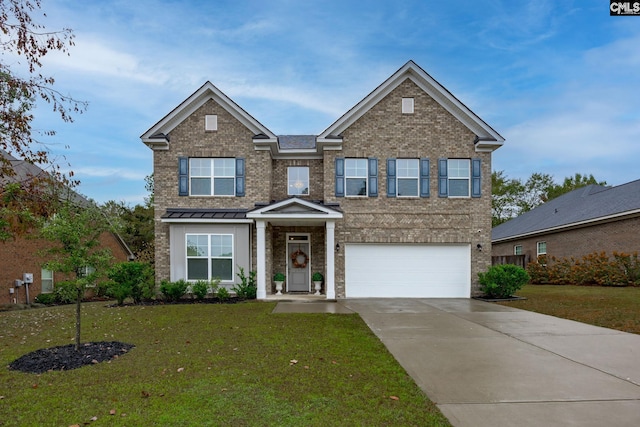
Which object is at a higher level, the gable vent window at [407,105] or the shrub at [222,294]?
the gable vent window at [407,105]

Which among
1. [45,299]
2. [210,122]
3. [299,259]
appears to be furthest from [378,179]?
[45,299]

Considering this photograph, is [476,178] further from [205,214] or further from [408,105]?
[205,214]

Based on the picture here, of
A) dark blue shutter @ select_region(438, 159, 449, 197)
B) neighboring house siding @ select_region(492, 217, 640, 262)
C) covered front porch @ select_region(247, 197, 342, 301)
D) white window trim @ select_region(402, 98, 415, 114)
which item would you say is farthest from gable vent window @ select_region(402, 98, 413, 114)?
neighboring house siding @ select_region(492, 217, 640, 262)

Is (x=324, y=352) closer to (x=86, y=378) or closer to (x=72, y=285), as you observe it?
(x=86, y=378)

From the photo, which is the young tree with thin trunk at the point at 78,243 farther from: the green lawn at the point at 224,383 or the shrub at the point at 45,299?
the shrub at the point at 45,299

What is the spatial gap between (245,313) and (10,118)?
7.11m

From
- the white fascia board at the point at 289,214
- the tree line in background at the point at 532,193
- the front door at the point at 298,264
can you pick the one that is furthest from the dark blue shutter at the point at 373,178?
the tree line in background at the point at 532,193

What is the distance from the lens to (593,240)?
22047 millimetres

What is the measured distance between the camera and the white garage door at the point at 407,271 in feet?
53.0

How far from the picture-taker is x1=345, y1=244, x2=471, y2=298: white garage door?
16141 mm

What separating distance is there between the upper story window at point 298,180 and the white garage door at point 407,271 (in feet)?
9.90

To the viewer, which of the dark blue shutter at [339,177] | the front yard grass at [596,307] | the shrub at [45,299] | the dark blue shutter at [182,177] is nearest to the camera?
the front yard grass at [596,307]

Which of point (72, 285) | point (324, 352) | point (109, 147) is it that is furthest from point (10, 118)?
point (109, 147)

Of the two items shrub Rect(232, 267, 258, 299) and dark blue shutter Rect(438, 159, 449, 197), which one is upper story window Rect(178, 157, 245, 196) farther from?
dark blue shutter Rect(438, 159, 449, 197)
